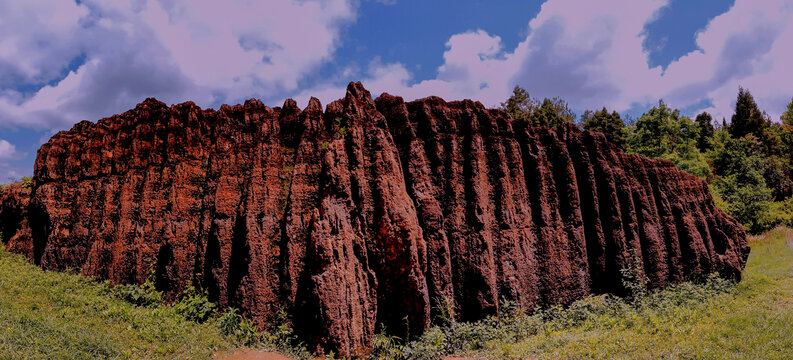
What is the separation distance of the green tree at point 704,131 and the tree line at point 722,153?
4.95 meters

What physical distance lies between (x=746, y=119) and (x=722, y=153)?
17919 millimetres

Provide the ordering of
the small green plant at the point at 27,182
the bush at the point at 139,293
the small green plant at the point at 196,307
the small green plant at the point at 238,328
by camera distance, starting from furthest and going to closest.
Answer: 1. the small green plant at the point at 27,182
2. the bush at the point at 139,293
3. the small green plant at the point at 196,307
4. the small green plant at the point at 238,328

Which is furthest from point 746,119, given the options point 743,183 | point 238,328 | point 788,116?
point 238,328

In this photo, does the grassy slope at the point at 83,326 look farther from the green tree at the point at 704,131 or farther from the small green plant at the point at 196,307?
the green tree at the point at 704,131

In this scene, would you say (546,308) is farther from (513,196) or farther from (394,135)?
(394,135)

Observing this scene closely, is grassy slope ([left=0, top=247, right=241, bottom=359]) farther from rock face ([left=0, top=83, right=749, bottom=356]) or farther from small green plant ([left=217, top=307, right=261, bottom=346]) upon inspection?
rock face ([left=0, top=83, right=749, bottom=356])

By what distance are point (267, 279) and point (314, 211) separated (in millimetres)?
2310

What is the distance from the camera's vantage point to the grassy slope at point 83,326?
8.13 m

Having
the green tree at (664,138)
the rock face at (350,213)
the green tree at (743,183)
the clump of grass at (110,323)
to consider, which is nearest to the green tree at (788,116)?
the green tree at (743,183)

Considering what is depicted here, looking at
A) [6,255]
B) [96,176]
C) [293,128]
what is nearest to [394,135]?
[293,128]

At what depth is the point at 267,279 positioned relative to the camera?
11148mm

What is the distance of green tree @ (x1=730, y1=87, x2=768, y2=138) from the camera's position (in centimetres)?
4675

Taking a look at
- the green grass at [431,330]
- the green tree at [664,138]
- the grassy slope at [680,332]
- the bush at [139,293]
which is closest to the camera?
the green grass at [431,330]

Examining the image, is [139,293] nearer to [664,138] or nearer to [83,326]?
[83,326]
